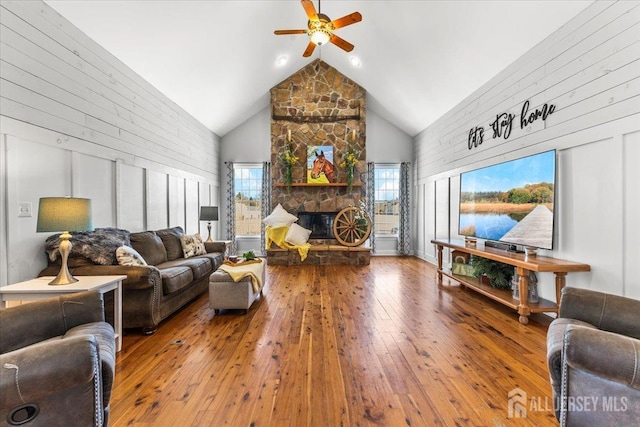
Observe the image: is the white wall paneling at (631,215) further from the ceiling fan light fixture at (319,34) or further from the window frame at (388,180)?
the window frame at (388,180)

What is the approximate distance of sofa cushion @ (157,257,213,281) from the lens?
3.71 m

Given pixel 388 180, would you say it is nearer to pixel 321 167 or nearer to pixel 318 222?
pixel 321 167

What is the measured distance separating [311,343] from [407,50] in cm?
465

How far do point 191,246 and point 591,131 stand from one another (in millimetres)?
5137

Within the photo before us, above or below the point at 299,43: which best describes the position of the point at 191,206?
below

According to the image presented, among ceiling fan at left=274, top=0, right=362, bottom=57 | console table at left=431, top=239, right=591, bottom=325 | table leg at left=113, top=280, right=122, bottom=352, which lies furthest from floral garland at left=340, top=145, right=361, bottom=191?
table leg at left=113, top=280, right=122, bottom=352

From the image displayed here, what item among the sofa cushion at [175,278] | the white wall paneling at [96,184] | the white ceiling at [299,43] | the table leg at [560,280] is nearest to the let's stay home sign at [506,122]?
the white ceiling at [299,43]

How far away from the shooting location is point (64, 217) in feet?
7.15

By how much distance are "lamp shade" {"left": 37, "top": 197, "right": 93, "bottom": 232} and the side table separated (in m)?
0.46

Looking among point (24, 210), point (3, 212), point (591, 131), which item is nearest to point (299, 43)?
point (591, 131)

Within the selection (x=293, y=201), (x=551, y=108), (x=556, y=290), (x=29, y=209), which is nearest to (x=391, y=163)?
(x=293, y=201)

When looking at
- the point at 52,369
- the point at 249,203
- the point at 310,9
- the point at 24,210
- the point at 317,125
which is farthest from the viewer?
the point at 249,203

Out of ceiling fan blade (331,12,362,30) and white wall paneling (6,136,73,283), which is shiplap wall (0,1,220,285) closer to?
white wall paneling (6,136,73,283)

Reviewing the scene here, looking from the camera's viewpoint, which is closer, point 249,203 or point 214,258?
point 214,258
